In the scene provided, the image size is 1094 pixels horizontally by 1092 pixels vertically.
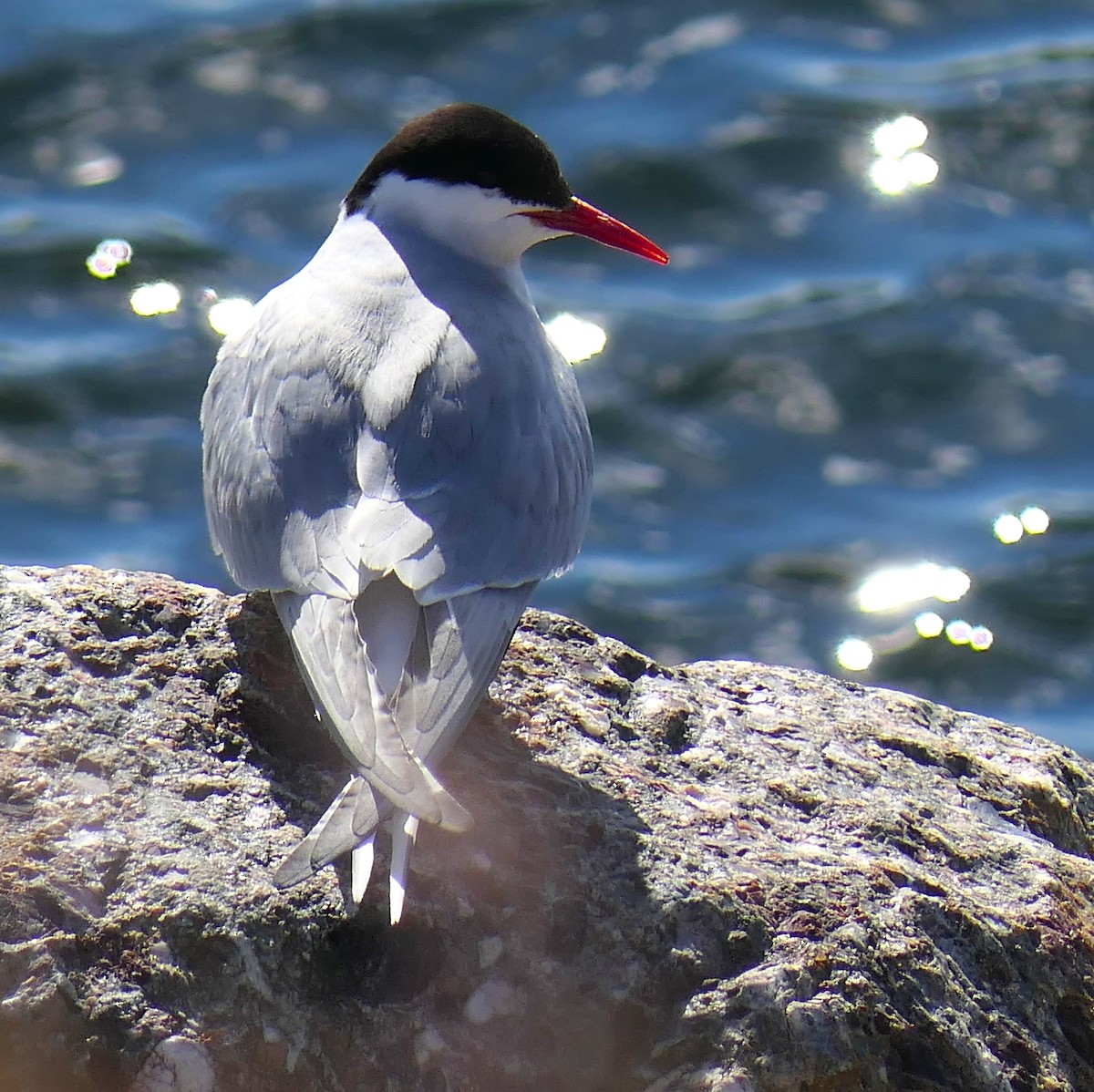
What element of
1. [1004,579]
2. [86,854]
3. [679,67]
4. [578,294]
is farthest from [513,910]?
[679,67]

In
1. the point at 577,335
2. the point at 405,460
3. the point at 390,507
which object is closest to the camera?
the point at 390,507

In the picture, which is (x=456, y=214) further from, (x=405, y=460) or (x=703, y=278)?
(x=703, y=278)

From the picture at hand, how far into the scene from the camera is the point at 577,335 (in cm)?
867

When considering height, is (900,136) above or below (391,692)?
below

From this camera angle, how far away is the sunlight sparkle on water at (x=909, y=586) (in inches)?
309

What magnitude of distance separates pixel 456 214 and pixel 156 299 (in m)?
4.60

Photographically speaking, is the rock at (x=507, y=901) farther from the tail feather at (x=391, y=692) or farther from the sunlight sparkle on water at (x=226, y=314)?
the sunlight sparkle on water at (x=226, y=314)

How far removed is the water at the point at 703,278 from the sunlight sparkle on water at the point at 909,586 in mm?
30

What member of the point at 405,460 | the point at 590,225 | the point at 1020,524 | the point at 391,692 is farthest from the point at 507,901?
the point at 1020,524

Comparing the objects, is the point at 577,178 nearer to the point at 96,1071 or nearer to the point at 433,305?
the point at 433,305

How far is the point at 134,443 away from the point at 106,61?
280cm

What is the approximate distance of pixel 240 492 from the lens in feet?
12.3

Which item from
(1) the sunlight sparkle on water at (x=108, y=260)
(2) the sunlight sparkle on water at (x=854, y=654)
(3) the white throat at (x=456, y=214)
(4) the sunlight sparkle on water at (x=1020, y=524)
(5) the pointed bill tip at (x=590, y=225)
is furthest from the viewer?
(1) the sunlight sparkle on water at (x=108, y=260)

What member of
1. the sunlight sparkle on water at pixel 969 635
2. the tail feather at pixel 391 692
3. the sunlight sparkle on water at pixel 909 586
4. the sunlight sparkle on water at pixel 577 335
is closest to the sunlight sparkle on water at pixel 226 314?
the sunlight sparkle on water at pixel 577 335
